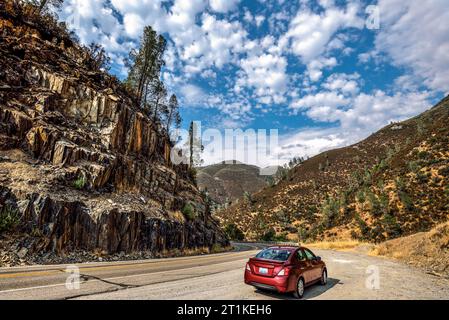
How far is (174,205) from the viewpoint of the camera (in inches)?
1077

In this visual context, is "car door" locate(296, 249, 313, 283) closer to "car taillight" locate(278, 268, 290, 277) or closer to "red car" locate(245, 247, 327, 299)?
"red car" locate(245, 247, 327, 299)

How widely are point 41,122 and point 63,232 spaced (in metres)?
8.44

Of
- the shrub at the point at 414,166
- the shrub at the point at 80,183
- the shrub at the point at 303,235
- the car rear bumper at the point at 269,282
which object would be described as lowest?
the shrub at the point at 303,235

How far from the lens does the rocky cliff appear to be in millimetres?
14953

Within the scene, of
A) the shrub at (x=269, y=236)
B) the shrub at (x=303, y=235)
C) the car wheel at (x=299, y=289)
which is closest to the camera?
the car wheel at (x=299, y=289)

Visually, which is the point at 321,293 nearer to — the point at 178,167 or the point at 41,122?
the point at 41,122

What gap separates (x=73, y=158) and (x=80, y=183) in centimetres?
215

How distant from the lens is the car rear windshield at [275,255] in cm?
853

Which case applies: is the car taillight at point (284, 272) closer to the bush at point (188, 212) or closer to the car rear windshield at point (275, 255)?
the car rear windshield at point (275, 255)

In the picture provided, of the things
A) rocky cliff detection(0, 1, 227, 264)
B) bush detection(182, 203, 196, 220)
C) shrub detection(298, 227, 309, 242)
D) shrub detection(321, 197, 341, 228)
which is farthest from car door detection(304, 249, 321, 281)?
shrub detection(298, 227, 309, 242)

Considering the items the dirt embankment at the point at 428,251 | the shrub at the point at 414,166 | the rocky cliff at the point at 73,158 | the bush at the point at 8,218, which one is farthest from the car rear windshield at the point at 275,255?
the shrub at the point at 414,166

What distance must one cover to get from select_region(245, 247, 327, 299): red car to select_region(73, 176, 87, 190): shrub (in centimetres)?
1377
